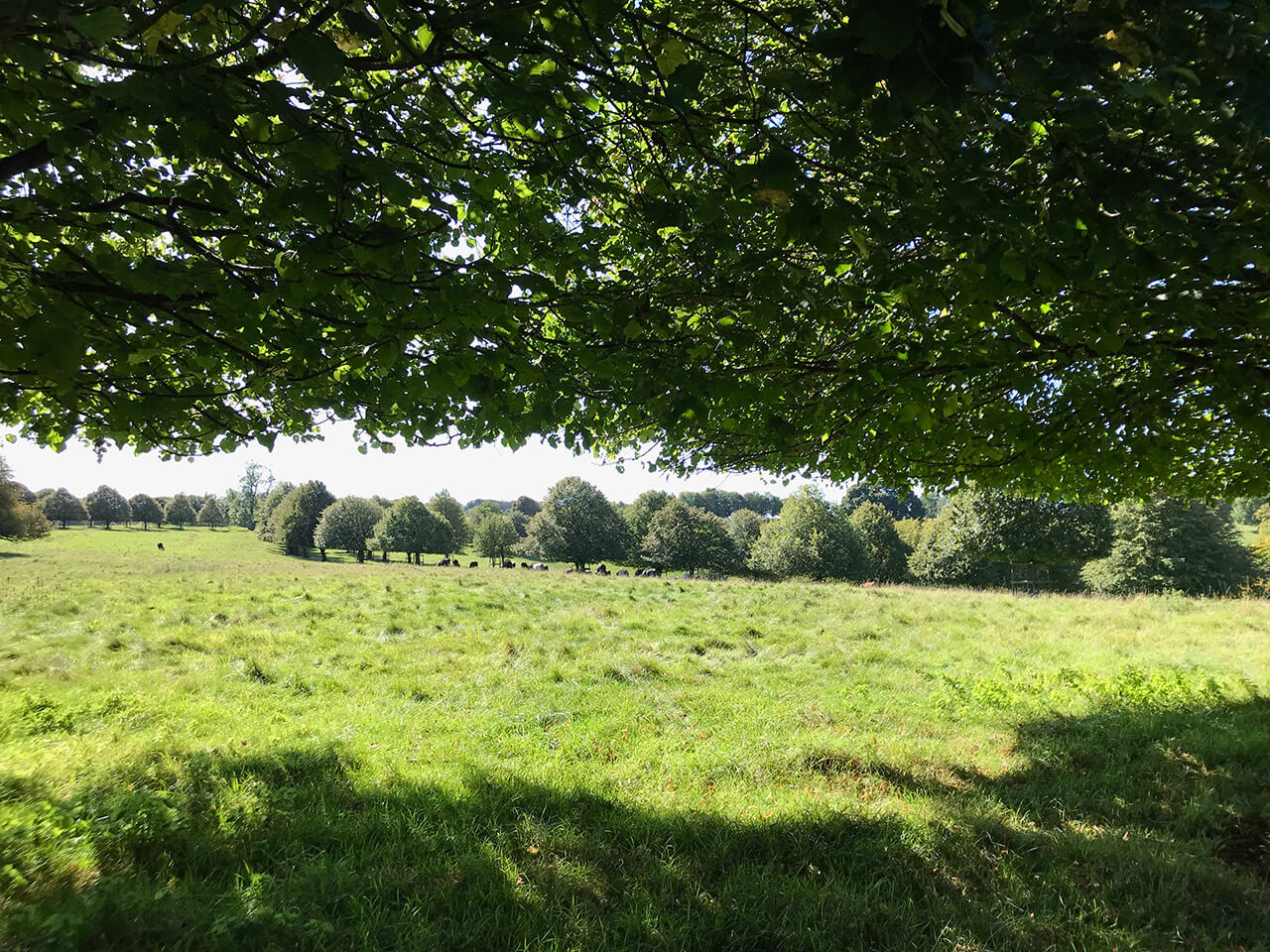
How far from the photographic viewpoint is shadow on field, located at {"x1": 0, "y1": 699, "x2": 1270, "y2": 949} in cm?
370

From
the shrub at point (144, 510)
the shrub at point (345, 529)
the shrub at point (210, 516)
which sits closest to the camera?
the shrub at point (345, 529)

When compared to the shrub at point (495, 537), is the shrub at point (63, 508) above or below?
above

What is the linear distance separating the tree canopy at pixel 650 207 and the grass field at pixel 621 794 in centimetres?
341

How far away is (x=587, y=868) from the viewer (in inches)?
177

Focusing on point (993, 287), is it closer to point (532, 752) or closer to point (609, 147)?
point (609, 147)

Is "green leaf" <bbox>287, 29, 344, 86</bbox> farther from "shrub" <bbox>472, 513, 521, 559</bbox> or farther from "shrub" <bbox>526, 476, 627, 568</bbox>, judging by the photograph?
"shrub" <bbox>472, 513, 521, 559</bbox>

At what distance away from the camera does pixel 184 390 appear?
19.9 ft

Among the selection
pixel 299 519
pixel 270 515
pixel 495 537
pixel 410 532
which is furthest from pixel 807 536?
pixel 270 515

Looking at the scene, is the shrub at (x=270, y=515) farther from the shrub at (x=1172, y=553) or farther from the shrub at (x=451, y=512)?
the shrub at (x=1172, y=553)

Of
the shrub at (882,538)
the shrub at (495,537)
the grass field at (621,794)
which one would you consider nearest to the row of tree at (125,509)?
the shrub at (495,537)

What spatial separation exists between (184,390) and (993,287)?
24.4 ft

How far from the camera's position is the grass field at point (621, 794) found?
3.86 metres

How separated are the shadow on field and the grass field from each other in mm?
26

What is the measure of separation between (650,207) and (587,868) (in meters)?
4.80
